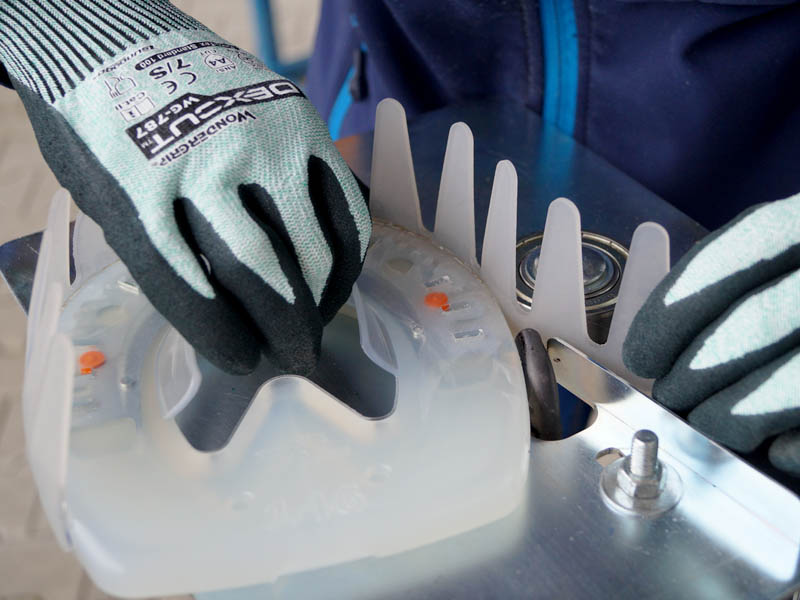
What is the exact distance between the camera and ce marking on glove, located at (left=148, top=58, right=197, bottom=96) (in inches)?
25.1

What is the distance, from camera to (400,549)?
1.77 ft

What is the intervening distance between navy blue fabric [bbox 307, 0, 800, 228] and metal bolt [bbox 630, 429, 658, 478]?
0.49m

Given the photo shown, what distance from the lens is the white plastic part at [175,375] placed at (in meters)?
0.61

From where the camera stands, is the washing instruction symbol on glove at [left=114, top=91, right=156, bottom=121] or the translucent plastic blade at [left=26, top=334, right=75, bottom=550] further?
the washing instruction symbol on glove at [left=114, top=91, right=156, bottom=121]

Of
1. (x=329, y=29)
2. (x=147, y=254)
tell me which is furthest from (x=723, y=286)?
(x=329, y=29)

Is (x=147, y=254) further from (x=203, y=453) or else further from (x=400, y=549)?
(x=400, y=549)

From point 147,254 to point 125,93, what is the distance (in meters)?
0.16

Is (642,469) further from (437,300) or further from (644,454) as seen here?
(437,300)

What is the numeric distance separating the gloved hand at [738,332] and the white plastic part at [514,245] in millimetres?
56

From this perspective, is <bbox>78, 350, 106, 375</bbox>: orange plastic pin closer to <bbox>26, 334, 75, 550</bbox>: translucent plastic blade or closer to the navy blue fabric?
<bbox>26, 334, 75, 550</bbox>: translucent plastic blade

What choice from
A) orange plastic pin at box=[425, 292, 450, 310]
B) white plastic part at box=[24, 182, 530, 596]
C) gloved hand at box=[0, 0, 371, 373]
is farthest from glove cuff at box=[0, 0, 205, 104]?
orange plastic pin at box=[425, 292, 450, 310]

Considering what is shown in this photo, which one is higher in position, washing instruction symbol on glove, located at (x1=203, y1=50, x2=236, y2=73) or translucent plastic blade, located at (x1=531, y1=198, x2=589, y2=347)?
washing instruction symbol on glove, located at (x1=203, y1=50, x2=236, y2=73)

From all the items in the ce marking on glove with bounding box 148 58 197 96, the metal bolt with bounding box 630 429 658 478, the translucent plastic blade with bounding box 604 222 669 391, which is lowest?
the metal bolt with bounding box 630 429 658 478

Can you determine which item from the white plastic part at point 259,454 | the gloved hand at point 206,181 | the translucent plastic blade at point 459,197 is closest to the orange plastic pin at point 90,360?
the white plastic part at point 259,454
